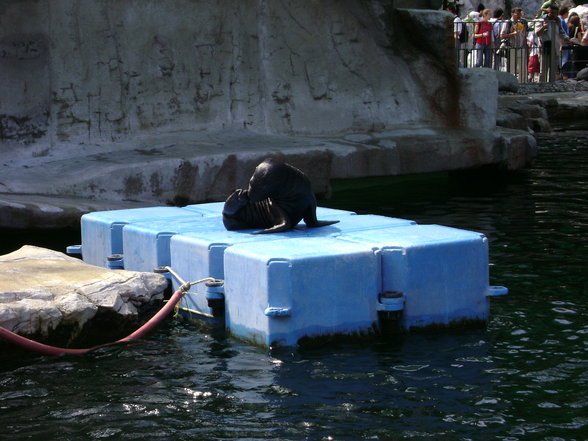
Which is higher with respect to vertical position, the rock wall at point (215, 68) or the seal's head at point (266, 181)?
the rock wall at point (215, 68)

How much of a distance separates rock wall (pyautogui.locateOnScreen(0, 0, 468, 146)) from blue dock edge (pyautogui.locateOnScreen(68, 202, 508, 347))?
406 centimetres

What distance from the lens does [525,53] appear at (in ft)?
71.1

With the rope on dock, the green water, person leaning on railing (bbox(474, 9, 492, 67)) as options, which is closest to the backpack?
person leaning on railing (bbox(474, 9, 492, 67))

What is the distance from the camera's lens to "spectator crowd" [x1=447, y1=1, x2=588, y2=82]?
20.5 meters

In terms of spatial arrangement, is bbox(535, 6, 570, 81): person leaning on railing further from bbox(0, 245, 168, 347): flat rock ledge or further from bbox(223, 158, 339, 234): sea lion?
bbox(0, 245, 168, 347): flat rock ledge

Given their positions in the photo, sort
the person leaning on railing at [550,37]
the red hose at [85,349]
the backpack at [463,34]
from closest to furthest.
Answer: the red hose at [85,349] → the person leaning on railing at [550,37] → the backpack at [463,34]

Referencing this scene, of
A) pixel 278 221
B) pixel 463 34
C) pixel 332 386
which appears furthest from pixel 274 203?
pixel 463 34

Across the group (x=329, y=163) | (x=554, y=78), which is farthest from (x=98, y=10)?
(x=554, y=78)

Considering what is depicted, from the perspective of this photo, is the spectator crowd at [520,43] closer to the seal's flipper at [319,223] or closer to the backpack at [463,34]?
the backpack at [463,34]

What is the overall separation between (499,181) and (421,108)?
1303 millimetres

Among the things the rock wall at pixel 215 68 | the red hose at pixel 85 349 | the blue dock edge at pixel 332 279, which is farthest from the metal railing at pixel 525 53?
the red hose at pixel 85 349

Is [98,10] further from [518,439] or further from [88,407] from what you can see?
[518,439]

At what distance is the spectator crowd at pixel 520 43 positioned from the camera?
2048cm

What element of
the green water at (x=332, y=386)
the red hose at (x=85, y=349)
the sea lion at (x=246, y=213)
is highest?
the sea lion at (x=246, y=213)
